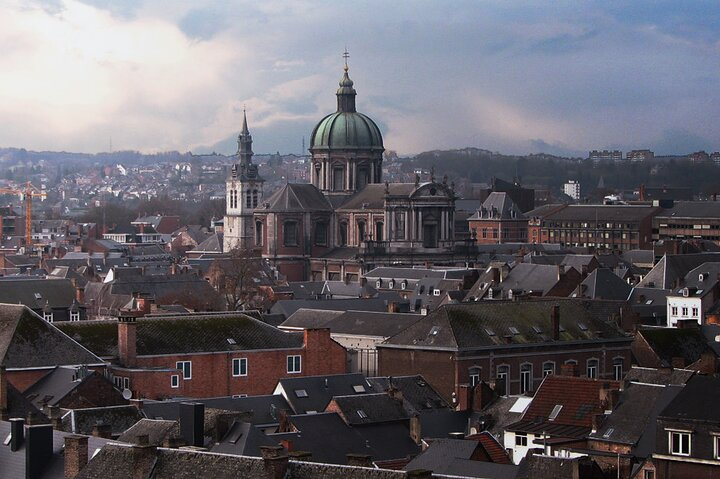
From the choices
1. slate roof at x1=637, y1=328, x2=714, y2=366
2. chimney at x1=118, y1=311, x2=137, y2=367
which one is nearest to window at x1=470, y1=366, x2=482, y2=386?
slate roof at x1=637, y1=328, x2=714, y2=366

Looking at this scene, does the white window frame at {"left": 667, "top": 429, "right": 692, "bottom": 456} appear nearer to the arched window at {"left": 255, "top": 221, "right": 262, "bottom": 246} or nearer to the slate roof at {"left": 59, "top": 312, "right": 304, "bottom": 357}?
the slate roof at {"left": 59, "top": 312, "right": 304, "bottom": 357}

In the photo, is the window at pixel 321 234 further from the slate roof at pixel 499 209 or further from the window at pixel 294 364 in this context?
the window at pixel 294 364

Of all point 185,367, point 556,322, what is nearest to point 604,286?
point 556,322

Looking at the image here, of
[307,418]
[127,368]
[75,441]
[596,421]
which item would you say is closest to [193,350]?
[127,368]

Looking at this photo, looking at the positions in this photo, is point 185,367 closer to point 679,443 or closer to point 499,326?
point 499,326

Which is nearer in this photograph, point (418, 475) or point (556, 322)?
point (418, 475)

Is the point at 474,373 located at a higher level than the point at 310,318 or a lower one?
lower

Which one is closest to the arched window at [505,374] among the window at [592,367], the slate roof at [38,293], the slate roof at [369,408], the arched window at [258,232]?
the window at [592,367]
